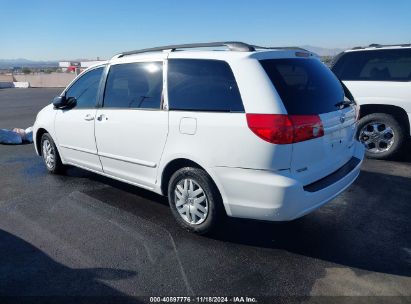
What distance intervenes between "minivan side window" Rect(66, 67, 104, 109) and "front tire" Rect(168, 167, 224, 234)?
184 cm

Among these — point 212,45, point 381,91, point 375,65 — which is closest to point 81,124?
point 212,45

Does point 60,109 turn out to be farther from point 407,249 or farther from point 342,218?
point 407,249

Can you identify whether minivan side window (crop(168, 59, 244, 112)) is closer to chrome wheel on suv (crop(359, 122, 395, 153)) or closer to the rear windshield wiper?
the rear windshield wiper

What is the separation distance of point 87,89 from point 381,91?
15.3 feet

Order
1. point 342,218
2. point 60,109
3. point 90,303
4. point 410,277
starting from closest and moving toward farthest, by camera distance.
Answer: point 90,303 → point 410,277 → point 342,218 → point 60,109

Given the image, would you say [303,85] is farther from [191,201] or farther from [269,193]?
[191,201]

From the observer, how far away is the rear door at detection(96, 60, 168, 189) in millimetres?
4102

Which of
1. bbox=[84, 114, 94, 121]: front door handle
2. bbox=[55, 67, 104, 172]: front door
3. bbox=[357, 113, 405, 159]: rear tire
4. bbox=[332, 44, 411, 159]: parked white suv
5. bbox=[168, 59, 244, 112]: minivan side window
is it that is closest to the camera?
bbox=[168, 59, 244, 112]: minivan side window

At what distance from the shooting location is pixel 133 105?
4.40 m

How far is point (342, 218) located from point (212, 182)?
1.69 meters

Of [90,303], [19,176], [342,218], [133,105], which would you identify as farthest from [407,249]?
[19,176]

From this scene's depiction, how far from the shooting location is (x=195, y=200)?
3.84 meters

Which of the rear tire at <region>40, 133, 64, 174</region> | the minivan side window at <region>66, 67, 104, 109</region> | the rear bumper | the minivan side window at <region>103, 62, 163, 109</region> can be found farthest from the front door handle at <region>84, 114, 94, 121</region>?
the rear bumper

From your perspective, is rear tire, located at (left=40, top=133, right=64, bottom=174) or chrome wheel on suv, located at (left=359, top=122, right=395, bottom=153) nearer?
rear tire, located at (left=40, top=133, right=64, bottom=174)
